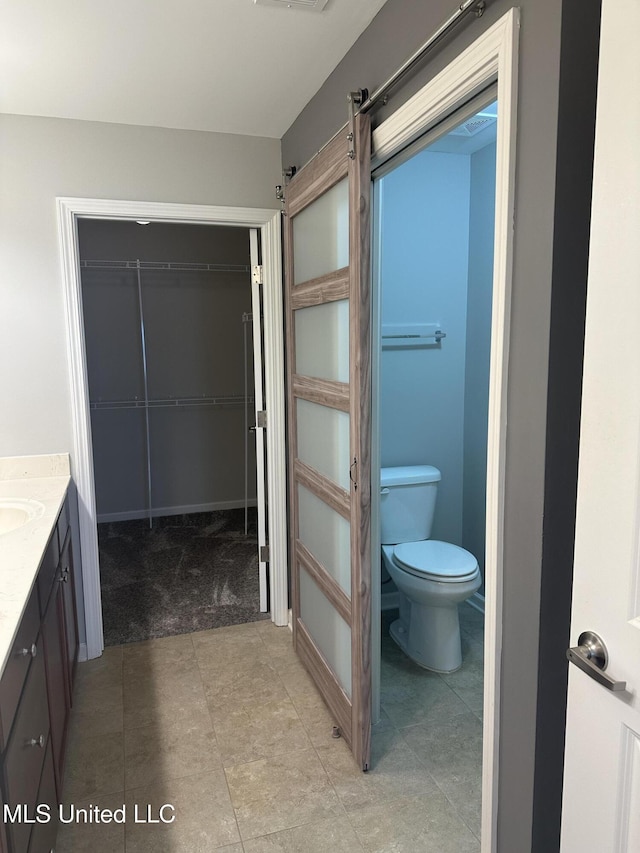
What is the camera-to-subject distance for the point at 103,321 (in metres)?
4.74

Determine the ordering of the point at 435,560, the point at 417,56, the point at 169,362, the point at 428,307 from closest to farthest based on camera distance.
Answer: the point at 417,56 < the point at 435,560 < the point at 428,307 < the point at 169,362

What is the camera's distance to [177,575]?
3.88m

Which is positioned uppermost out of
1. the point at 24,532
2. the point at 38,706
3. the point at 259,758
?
the point at 24,532

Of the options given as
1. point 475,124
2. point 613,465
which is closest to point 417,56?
point 613,465

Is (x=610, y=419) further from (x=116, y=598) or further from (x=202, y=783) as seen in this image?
(x=116, y=598)

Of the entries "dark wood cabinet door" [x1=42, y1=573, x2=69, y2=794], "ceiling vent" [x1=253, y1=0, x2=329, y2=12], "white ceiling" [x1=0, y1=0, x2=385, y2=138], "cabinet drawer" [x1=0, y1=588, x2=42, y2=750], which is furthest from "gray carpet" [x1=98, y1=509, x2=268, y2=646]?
"ceiling vent" [x1=253, y1=0, x2=329, y2=12]

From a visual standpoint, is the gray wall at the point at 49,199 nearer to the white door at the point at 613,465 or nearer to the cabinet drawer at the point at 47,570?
the cabinet drawer at the point at 47,570

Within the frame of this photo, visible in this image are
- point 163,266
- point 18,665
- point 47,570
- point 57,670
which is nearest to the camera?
point 18,665

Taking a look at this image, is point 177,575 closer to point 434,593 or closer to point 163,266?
point 434,593

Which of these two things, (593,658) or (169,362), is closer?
(593,658)

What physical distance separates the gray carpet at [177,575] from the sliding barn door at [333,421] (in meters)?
0.76

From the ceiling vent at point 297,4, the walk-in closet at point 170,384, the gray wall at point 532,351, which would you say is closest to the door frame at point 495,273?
the gray wall at point 532,351

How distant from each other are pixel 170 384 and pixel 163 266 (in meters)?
0.91

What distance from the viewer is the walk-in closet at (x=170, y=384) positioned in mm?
4676
